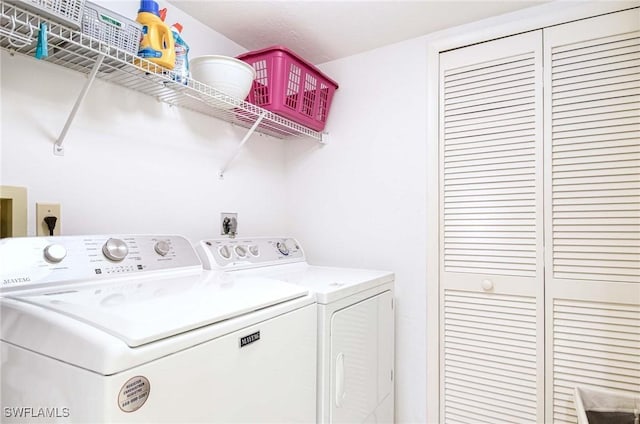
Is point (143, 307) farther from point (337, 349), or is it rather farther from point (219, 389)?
point (337, 349)

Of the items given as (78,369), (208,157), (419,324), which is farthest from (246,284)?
(419,324)

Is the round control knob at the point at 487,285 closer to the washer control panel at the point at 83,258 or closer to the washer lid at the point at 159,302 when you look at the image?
the washer lid at the point at 159,302

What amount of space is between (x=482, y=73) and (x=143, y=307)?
5.97 feet

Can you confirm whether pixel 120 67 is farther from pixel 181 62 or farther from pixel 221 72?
pixel 221 72

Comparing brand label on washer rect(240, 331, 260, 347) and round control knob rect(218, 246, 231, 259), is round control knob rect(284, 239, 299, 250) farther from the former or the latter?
brand label on washer rect(240, 331, 260, 347)

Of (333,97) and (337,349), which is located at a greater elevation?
(333,97)

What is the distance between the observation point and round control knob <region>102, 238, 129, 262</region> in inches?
47.7

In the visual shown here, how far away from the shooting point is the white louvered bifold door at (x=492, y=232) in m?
1.71

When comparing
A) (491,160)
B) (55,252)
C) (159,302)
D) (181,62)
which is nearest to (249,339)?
(159,302)

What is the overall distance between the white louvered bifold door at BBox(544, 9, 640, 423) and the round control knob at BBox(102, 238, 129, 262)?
176cm

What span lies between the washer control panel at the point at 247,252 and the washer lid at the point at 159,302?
0.27m

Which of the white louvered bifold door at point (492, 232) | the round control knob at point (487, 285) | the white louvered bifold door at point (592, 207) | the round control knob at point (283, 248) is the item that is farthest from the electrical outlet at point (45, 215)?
the white louvered bifold door at point (592, 207)

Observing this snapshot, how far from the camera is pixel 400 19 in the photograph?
1.86m

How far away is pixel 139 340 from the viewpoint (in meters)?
0.72
